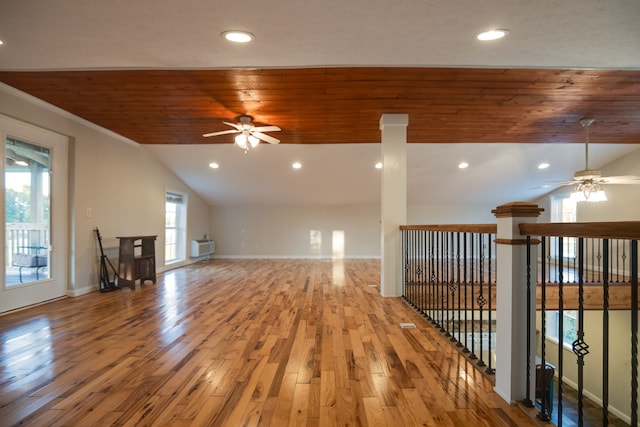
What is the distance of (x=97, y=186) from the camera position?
495 cm

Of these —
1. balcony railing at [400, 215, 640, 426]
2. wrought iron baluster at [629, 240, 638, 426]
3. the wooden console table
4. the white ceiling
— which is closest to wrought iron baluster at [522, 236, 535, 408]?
balcony railing at [400, 215, 640, 426]

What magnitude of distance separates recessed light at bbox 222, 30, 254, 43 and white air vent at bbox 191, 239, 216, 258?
256 inches

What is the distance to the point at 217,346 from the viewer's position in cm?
261

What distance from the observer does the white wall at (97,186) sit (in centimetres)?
416

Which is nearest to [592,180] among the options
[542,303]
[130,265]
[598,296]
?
[598,296]

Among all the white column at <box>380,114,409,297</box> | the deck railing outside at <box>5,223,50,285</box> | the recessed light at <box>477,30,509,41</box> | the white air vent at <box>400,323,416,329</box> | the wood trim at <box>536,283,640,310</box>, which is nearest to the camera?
the recessed light at <box>477,30,509,41</box>

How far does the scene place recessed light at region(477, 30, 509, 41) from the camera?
241cm

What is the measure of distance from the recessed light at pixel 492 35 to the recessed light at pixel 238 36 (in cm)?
177

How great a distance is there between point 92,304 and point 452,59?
490cm

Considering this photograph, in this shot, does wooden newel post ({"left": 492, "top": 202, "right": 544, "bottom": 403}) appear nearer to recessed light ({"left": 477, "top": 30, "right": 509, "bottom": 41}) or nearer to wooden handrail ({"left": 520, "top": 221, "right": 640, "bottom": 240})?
wooden handrail ({"left": 520, "top": 221, "right": 640, "bottom": 240})

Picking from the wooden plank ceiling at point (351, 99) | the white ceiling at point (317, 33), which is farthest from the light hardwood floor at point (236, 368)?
the wooden plank ceiling at point (351, 99)

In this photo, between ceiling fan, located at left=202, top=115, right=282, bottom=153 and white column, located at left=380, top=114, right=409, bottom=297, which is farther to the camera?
white column, located at left=380, top=114, right=409, bottom=297

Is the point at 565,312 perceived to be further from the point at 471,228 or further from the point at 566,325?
the point at 471,228

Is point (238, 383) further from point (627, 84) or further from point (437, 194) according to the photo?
point (437, 194)
